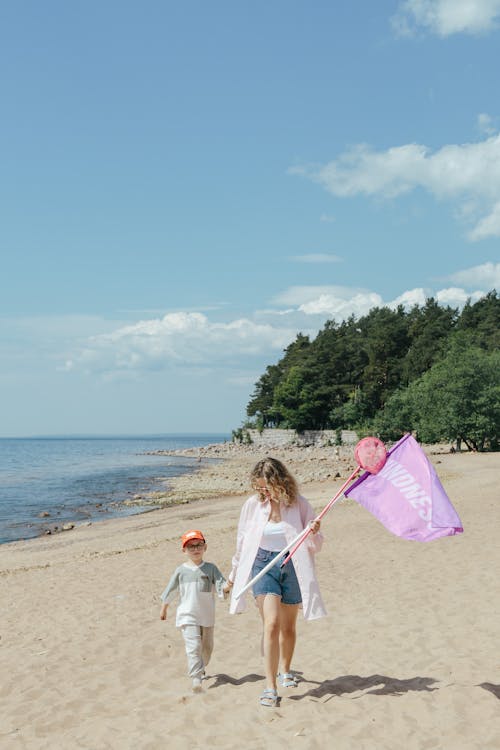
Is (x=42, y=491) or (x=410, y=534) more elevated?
(x=410, y=534)

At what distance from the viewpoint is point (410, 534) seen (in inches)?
193

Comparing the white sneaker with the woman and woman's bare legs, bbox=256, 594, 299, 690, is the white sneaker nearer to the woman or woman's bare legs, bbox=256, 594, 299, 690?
the woman

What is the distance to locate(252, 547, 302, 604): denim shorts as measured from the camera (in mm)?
5156

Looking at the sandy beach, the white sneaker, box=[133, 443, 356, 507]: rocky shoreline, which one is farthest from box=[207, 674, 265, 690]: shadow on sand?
box=[133, 443, 356, 507]: rocky shoreline

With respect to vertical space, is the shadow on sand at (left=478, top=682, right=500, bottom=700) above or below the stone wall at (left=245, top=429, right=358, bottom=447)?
below

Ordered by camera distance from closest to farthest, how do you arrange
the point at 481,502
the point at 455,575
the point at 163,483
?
the point at 455,575, the point at 481,502, the point at 163,483

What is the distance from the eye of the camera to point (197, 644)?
5.69 metres

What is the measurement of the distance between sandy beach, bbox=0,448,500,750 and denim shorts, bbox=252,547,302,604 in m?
0.93

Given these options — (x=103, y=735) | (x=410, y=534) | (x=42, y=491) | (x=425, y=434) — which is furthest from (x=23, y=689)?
(x=425, y=434)

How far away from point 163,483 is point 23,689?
3975 centimetres

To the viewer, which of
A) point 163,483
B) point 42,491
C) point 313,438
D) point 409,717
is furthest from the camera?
point 313,438

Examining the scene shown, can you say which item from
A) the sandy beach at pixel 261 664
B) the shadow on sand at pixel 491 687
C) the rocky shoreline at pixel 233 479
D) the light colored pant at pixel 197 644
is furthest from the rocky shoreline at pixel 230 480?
the shadow on sand at pixel 491 687

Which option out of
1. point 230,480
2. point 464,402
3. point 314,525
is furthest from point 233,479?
point 314,525

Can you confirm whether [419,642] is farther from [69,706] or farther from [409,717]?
[69,706]
